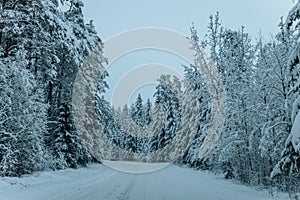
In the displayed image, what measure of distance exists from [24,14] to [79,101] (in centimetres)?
1894

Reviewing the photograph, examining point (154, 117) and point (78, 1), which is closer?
point (78, 1)

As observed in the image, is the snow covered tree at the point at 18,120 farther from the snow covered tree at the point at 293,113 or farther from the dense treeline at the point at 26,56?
the snow covered tree at the point at 293,113

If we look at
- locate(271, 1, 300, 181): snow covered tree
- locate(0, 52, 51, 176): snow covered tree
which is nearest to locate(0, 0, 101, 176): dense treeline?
locate(0, 52, 51, 176): snow covered tree

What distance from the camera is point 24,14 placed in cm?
1360

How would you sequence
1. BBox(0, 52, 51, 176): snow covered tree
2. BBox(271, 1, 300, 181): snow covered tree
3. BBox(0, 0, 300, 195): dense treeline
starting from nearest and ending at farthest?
BBox(271, 1, 300, 181): snow covered tree
BBox(0, 0, 300, 195): dense treeline
BBox(0, 52, 51, 176): snow covered tree

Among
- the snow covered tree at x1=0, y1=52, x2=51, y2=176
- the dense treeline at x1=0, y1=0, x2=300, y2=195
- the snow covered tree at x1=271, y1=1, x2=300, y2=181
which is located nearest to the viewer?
the snow covered tree at x1=271, y1=1, x2=300, y2=181

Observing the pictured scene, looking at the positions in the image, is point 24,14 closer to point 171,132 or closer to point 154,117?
point 171,132

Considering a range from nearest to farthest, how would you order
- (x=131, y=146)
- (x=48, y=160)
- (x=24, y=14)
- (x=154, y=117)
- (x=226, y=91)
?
(x=24, y=14)
(x=48, y=160)
(x=226, y=91)
(x=154, y=117)
(x=131, y=146)

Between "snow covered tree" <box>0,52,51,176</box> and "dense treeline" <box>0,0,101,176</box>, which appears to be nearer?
"dense treeline" <box>0,0,101,176</box>

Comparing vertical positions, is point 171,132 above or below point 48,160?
above

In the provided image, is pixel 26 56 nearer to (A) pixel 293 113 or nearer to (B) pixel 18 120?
(B) pixel 18 120

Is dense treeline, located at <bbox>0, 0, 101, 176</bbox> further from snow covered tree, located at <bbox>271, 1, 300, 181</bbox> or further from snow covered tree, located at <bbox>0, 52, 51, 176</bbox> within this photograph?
snow covered tree, located at <bbox>271, 1, 300, 181</bbox>

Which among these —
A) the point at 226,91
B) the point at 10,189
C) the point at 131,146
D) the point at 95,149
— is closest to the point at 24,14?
the point at 10,189

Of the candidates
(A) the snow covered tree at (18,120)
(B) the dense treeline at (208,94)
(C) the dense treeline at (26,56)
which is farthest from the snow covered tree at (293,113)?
(A) the snow covered tree at (18,120)
